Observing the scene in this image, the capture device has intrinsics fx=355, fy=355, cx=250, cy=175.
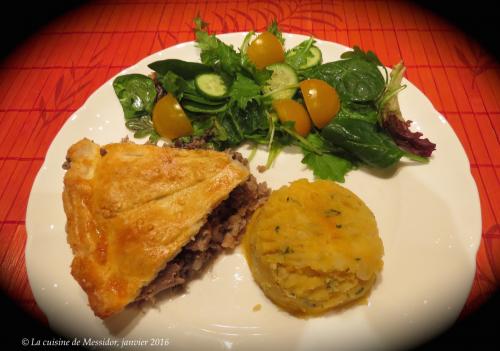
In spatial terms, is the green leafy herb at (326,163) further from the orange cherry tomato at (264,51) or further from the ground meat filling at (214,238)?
the orange cherry tomato at (264,51)

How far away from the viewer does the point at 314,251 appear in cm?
283

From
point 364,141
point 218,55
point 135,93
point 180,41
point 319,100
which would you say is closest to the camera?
point 364,141

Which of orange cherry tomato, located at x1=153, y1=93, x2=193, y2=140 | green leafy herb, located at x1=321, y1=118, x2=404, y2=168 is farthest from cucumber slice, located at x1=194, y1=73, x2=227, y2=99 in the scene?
green leafy herb, located at x1=321, y1=118, x2=404, y2=168

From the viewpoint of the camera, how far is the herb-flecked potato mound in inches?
110

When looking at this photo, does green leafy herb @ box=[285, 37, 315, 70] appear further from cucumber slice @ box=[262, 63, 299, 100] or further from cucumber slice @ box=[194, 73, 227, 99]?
cucumber slice @ box=[194, 73, 227, 99]

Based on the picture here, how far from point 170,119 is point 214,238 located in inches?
59.9

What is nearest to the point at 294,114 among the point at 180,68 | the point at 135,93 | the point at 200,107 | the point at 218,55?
the point at 200,107

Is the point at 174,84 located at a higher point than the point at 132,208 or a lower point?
higher

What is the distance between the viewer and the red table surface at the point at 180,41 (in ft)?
12.3

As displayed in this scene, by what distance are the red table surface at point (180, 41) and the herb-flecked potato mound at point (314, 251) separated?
1.28 metres

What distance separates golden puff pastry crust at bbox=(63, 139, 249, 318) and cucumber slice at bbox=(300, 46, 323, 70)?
1.94 metres

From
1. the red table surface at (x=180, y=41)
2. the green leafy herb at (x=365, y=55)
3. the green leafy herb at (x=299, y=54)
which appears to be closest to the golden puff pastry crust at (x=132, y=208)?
the red table surface at (x=180, y=41)

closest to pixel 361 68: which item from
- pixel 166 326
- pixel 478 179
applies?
pixel 478 179

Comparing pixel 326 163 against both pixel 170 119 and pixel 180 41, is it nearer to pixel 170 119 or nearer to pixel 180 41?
pixel 170 119
